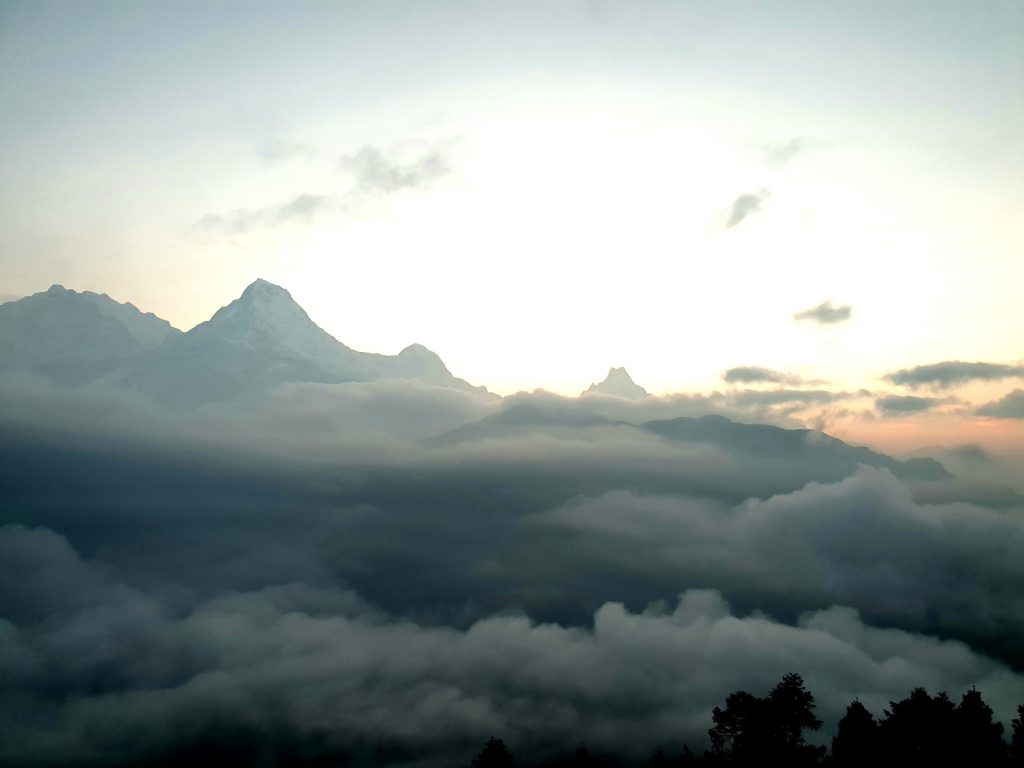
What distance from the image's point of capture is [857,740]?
94125 millimetres

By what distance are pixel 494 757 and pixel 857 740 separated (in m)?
54.8

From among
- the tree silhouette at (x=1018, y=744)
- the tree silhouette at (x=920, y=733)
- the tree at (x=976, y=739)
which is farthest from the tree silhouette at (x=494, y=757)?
the tree silhouette at (x=1018, y=744)

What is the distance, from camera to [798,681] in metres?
104

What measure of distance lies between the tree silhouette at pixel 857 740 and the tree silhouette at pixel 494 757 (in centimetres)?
4958

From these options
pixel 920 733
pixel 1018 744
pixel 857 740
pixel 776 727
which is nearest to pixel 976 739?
→ pixel 920 733

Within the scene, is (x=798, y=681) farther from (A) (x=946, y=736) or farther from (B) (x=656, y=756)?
(B) (x=656, y=756)

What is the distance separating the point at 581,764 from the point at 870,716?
5413 centimetres

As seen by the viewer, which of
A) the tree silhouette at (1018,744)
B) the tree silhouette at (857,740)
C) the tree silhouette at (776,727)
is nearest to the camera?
the tree silhouette at (1018,744)

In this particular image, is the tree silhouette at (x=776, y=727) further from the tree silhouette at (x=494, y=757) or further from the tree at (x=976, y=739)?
the tree silhouette at (x=494, y=757)

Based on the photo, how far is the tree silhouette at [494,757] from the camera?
9906 cm

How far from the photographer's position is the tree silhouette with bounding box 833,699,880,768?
9012 centimetres

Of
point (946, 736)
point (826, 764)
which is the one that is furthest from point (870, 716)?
point (946, 736)

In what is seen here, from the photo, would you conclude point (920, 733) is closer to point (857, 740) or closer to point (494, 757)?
point (857, 740)

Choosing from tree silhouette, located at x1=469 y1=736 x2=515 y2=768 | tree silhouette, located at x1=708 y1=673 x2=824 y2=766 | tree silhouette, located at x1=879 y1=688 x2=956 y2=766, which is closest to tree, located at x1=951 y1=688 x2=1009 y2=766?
tree silhouette, located at x1=879 y1=688 x2=956 y2=766
